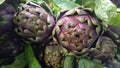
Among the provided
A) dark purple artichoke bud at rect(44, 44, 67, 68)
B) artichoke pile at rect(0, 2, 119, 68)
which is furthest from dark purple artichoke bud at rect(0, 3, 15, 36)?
dark purple artichoke bud at rect(44, 44, 67, 68)

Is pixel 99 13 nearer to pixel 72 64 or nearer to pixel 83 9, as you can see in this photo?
pixel 83 9

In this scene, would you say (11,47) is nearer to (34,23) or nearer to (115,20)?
(34,23)

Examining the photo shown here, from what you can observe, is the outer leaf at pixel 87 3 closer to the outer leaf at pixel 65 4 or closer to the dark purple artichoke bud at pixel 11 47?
the outer leaf at pixel 65 4

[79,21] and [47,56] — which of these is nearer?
[79,21]

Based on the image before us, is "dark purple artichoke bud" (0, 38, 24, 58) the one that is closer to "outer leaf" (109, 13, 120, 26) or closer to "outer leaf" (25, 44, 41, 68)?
"outer leaf" (25, 44, 41, 68)

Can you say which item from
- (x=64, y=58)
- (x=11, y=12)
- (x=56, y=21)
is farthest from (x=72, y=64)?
(x=11, y=12)

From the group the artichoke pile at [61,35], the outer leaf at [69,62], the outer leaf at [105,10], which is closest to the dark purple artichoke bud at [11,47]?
the artichoke pile at [61,35]
